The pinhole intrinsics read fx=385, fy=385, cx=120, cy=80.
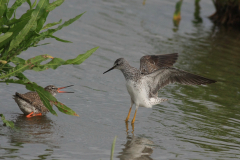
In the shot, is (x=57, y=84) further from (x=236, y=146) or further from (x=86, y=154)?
(x=236, y=146)

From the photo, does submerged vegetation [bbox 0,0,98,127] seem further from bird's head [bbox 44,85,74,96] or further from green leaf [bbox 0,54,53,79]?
bird's head [bbox 44,85,74,96]

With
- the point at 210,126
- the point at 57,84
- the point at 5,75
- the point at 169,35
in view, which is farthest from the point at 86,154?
the point at 169,35

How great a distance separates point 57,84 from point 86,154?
157 inches

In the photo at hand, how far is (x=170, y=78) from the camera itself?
8.52m

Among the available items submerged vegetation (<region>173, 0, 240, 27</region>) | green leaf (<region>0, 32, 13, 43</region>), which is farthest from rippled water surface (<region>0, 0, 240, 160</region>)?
green leaf (<region>0, 32, 13, 43</region>)

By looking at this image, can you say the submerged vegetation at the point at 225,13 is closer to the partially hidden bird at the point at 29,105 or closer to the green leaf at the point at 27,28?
the partially hidden bird at the point at 29,105

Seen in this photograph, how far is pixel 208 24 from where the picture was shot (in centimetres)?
1816

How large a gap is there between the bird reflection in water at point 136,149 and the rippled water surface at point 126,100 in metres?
0.02

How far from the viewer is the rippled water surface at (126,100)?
6.65 metres

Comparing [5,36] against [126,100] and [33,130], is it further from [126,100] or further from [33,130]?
[126,100]


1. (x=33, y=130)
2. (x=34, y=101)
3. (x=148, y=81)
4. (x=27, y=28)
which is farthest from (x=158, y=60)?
(x=27, y=28)

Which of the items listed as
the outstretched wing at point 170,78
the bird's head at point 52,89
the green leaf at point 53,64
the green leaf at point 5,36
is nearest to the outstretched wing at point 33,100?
the bird's head at point 52,89

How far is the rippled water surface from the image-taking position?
21.8 ft

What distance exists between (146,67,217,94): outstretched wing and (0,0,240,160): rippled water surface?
0.72 metres
